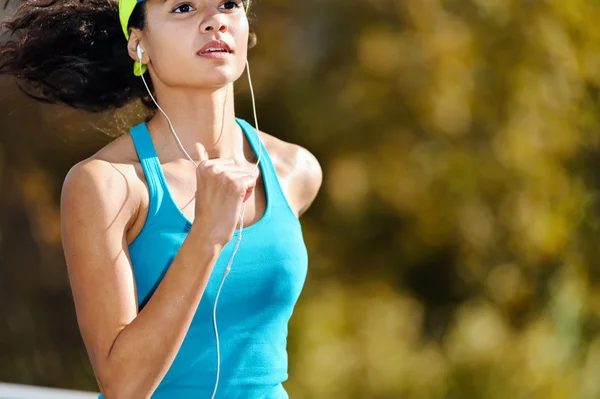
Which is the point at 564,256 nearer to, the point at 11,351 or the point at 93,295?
the point at 11,351

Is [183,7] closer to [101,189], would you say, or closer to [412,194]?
[101,189]

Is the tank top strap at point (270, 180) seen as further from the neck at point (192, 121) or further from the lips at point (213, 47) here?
the lips at point (213, 47)

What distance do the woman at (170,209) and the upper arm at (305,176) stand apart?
64mm

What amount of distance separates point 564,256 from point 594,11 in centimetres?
118

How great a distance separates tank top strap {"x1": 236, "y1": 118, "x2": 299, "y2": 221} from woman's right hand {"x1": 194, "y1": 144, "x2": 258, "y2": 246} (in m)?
0.27

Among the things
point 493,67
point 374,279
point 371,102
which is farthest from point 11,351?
point 493,67

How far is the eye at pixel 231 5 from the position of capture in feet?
5.60

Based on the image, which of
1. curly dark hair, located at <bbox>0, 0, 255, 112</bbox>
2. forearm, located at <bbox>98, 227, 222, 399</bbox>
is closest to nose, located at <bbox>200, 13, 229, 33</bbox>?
curly dark hair, located at <bbox>0, 0, 255, 112</bbox>

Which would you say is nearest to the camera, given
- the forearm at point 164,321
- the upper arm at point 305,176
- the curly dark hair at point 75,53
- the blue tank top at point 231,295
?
the forearm at point 164,321

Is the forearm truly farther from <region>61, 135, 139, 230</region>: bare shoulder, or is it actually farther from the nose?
the nose

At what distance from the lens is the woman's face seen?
1.66 metres

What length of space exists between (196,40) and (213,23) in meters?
0.04

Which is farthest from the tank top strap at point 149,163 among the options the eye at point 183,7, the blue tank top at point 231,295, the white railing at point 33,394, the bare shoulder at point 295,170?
the white railing at point 33,394

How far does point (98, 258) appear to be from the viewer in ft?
5.02
